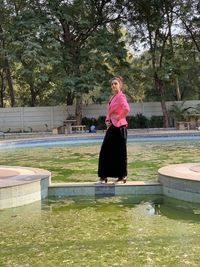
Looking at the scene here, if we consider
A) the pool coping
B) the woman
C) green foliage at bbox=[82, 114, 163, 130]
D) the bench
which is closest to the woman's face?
the woman

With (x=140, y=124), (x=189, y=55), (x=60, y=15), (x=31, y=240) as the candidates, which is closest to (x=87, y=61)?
(x=60, y=15)

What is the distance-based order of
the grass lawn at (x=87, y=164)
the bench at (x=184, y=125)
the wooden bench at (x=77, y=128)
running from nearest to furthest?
the grass lawn at (x=87, y=164) → the bench at (x=184, y=125) → the wooden bench at (x=77, y=128)

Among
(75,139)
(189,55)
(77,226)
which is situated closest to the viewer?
(77,226)

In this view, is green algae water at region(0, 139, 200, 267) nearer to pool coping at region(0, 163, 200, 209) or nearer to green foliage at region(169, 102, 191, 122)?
pool coping at region(0, 163, 200, 209)

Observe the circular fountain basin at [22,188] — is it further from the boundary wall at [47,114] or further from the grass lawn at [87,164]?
the boundary wall at [47,114]

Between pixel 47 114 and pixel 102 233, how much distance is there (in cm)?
1681

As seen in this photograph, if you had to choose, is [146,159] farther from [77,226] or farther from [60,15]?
[60,15]

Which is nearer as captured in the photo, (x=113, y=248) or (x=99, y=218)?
(x=113, y=248)

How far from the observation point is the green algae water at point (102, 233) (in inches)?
115

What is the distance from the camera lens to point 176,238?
11.0ft

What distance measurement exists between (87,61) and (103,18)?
222cm

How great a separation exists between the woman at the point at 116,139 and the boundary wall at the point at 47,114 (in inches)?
591

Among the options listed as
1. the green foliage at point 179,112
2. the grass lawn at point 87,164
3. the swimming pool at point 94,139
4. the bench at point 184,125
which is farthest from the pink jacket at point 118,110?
the green foliage at point 179,112

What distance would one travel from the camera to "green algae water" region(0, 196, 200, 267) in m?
2.92
